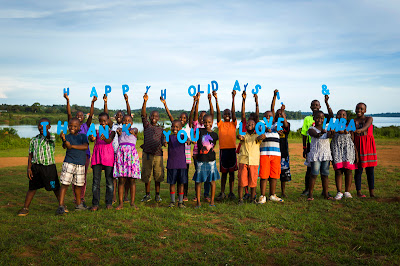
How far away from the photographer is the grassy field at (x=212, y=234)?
4.43 metres

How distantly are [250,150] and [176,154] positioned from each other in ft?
5.10

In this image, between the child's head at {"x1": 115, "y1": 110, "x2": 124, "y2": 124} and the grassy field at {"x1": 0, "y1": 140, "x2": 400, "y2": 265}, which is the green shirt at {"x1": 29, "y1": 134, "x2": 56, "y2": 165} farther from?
the child's head at {"x1": 115, "y1": 110, "x2": 124, "y2": 124}

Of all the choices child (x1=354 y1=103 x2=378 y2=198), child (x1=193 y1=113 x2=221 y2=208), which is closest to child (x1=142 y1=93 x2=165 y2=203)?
child (x1=193 y1=113 x2=221 y2=208)

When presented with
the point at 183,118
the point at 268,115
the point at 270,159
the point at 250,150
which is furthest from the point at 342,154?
the point at 183,118

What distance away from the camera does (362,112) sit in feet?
24.4

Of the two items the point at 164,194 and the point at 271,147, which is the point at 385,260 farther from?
the point at 164,194

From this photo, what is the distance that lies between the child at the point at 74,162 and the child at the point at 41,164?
0.90 feet

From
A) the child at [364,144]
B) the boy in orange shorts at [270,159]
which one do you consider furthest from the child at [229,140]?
the child at [364,144]

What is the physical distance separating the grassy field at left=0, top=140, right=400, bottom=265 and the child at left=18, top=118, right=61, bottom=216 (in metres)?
0.56

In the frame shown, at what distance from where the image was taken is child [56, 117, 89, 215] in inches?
253

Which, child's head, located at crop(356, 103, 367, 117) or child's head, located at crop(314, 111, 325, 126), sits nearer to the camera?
child's head, located at crop(314, 111, 325, 126)

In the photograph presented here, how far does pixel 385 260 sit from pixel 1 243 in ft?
17.2

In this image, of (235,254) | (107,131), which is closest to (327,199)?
(235,254)

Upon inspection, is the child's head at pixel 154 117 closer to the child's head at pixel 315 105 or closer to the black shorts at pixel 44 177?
the black shorts at pixel 44 177
